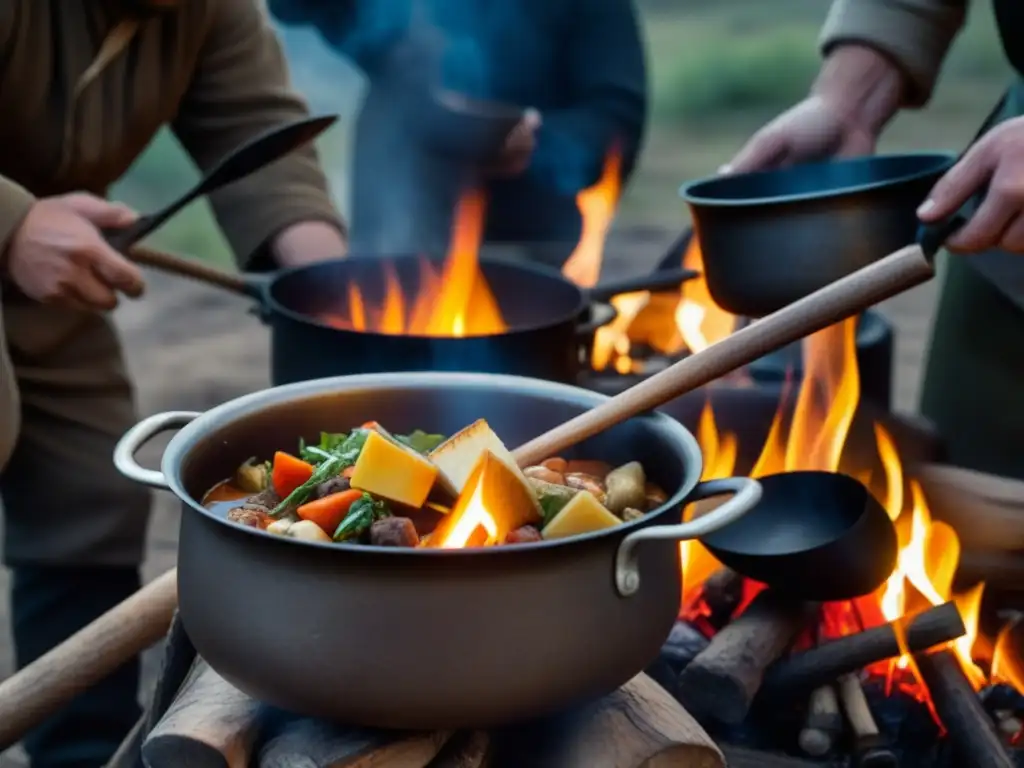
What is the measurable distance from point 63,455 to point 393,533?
1.57 meters

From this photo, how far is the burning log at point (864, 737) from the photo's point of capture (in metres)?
1.90

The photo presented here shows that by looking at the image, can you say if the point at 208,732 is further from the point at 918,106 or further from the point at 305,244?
the point at 918,106

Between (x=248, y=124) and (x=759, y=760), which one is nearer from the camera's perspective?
(x=759, y=760)

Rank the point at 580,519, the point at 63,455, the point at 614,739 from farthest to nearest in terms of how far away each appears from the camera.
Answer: the point at 63,455
the point at 614,739
the point at 580,519

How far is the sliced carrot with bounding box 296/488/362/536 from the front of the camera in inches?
59.7

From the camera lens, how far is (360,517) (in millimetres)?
1481

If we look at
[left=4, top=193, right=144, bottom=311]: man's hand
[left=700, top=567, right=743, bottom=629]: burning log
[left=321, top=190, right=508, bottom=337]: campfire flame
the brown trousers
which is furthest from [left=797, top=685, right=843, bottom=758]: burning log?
the brown trousers

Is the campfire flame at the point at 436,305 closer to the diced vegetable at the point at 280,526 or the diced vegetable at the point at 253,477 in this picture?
the diced vegetable at the point at 253,477

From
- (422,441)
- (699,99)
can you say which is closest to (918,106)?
(422,441)

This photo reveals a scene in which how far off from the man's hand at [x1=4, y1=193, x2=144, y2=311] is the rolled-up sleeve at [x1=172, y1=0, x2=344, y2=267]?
65 cm

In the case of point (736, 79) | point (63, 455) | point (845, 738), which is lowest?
point (736, 79)

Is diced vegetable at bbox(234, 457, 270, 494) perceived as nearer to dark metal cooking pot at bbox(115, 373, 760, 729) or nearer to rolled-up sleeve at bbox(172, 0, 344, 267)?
dark metal cooking pot at bbox(115, 373, 760, 729)

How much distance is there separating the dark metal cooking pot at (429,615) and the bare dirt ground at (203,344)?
2676 mm

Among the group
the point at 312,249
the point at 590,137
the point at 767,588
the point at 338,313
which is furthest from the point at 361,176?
the point at 767,588
